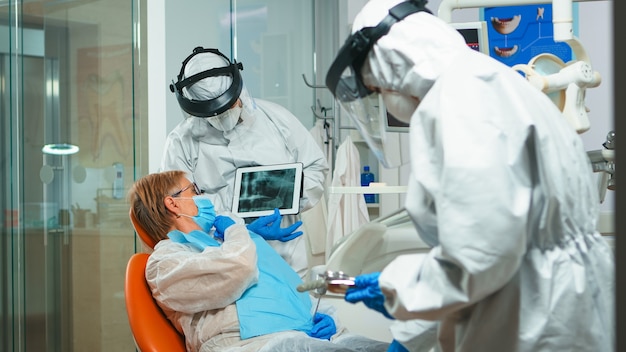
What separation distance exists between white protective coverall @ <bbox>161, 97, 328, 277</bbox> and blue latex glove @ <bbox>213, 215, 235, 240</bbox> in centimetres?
45

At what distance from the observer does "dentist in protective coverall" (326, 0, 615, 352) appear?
3.22ft

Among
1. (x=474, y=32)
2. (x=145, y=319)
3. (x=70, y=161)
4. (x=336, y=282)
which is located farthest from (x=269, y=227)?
(x=336, y=282)

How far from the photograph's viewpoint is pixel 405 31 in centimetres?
119

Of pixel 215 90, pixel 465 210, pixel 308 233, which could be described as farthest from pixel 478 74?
pixel 308 233

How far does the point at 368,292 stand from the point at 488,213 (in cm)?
28

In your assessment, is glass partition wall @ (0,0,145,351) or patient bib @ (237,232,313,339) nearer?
patient bib @ (237,232,313,339)

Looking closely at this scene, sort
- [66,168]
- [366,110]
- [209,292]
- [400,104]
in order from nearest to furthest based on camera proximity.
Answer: [400,104]
[366,110]
[209,292]
[66,168]

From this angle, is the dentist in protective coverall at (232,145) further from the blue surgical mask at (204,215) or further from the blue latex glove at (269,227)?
the blue surgical mask at (204,215)

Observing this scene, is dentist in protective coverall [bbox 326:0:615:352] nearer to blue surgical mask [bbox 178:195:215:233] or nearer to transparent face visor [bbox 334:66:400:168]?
transparent face visor [bbox 334:66:400:168]

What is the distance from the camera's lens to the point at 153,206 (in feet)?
7.42

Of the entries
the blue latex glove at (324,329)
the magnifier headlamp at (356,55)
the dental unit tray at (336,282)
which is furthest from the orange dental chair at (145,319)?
the magnifier headlamp at (356,55)

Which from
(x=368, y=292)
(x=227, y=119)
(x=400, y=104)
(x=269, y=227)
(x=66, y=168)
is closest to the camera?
(x=368, y=292)

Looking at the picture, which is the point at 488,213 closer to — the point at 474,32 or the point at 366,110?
the point at 366,110

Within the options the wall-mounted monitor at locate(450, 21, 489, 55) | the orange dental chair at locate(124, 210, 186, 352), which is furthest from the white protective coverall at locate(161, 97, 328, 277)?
the wall-mounted monitor at locate(450, 21, 489, 55)
